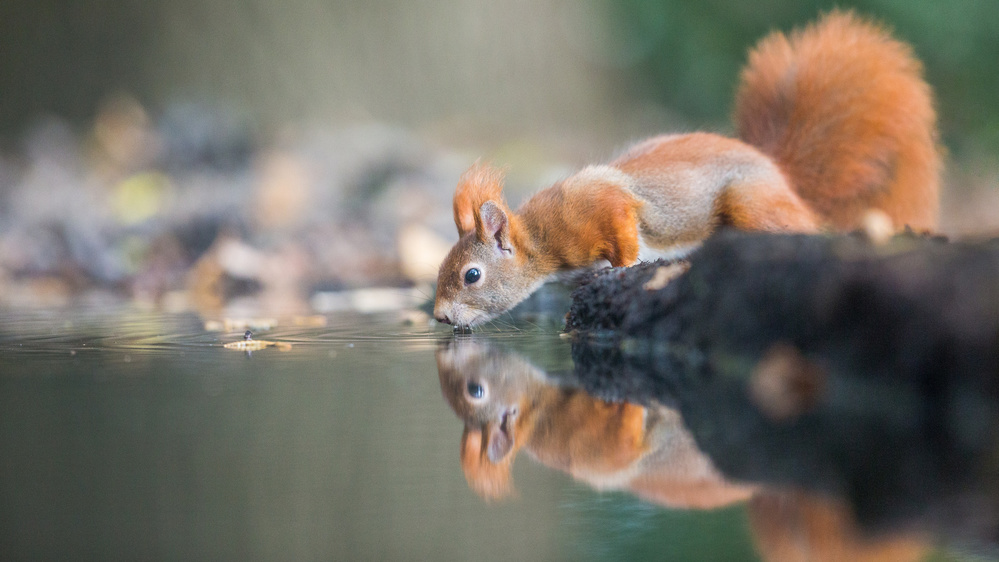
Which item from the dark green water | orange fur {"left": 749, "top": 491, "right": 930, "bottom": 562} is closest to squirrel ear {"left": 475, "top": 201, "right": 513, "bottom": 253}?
the dark green water

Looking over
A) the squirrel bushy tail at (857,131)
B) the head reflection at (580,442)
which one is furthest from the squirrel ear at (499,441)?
the squirrel bushy tail at (857,131)

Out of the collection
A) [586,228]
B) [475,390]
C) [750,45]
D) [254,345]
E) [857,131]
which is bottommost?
[475,390]

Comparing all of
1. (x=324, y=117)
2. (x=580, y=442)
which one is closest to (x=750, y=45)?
(x=324, y=117)

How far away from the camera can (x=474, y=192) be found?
11.0 ft

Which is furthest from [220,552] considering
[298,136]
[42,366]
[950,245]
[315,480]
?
[298,136]

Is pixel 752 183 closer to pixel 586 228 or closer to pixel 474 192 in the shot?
pixel 586 228

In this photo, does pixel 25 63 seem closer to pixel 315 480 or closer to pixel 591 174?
pixel 591 174

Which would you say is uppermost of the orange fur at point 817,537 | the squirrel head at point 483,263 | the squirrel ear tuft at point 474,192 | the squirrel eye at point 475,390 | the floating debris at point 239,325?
the squirrel ear tuft at point 474,192

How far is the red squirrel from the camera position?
3.31m

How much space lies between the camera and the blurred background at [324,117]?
19.3 feet

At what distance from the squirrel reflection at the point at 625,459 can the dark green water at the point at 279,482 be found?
0.03m

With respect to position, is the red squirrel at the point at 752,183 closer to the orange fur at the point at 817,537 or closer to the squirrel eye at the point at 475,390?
the squirrel eye at the point at 475,390

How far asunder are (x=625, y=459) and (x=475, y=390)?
2.19 ft

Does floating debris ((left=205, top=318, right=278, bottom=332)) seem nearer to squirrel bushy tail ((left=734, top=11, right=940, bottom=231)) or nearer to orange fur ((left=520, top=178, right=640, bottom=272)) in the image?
orange fur ((left=520, top=178, right=640, bottom=272))
